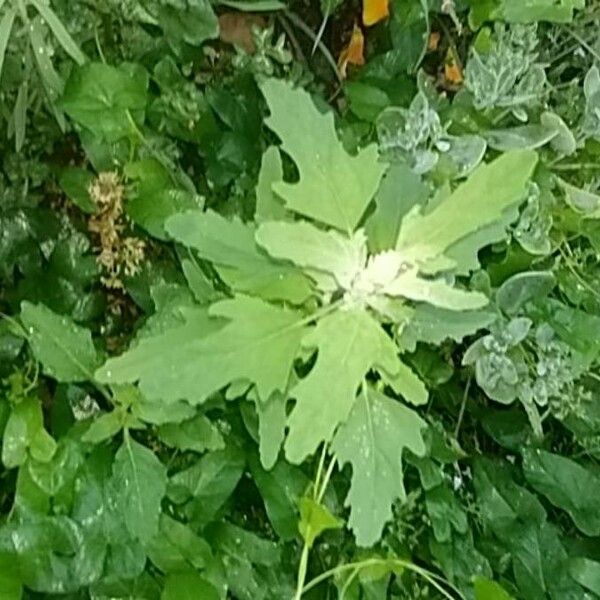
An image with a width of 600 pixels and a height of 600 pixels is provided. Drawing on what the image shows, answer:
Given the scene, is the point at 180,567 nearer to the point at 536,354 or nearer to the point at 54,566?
the point at 54,566

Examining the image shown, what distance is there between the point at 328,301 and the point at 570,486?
0.26 meters

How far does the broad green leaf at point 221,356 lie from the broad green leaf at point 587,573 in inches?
10.9

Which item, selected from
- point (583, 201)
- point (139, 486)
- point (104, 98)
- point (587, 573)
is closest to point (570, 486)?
point (587, 573)

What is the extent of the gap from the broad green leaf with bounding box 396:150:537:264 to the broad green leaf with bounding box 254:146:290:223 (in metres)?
0.09

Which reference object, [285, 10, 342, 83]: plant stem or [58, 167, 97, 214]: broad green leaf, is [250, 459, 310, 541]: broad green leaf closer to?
[58, 167, 97, 214]: broad green leaf

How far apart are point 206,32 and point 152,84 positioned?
0.05 meters

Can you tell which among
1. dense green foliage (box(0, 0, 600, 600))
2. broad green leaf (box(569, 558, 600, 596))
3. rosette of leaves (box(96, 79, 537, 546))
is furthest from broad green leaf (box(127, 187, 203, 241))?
broad green leaf (box(569, 558, 600, 596))

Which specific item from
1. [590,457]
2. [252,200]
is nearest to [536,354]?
[590,457]

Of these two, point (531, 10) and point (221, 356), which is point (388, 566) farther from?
point (531, 10)

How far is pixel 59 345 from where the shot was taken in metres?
0.72

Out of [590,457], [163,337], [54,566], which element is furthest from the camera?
[590,457]

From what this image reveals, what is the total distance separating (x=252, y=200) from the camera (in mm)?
771

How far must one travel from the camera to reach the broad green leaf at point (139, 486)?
708mm

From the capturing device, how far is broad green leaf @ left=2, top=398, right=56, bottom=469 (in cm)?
73
